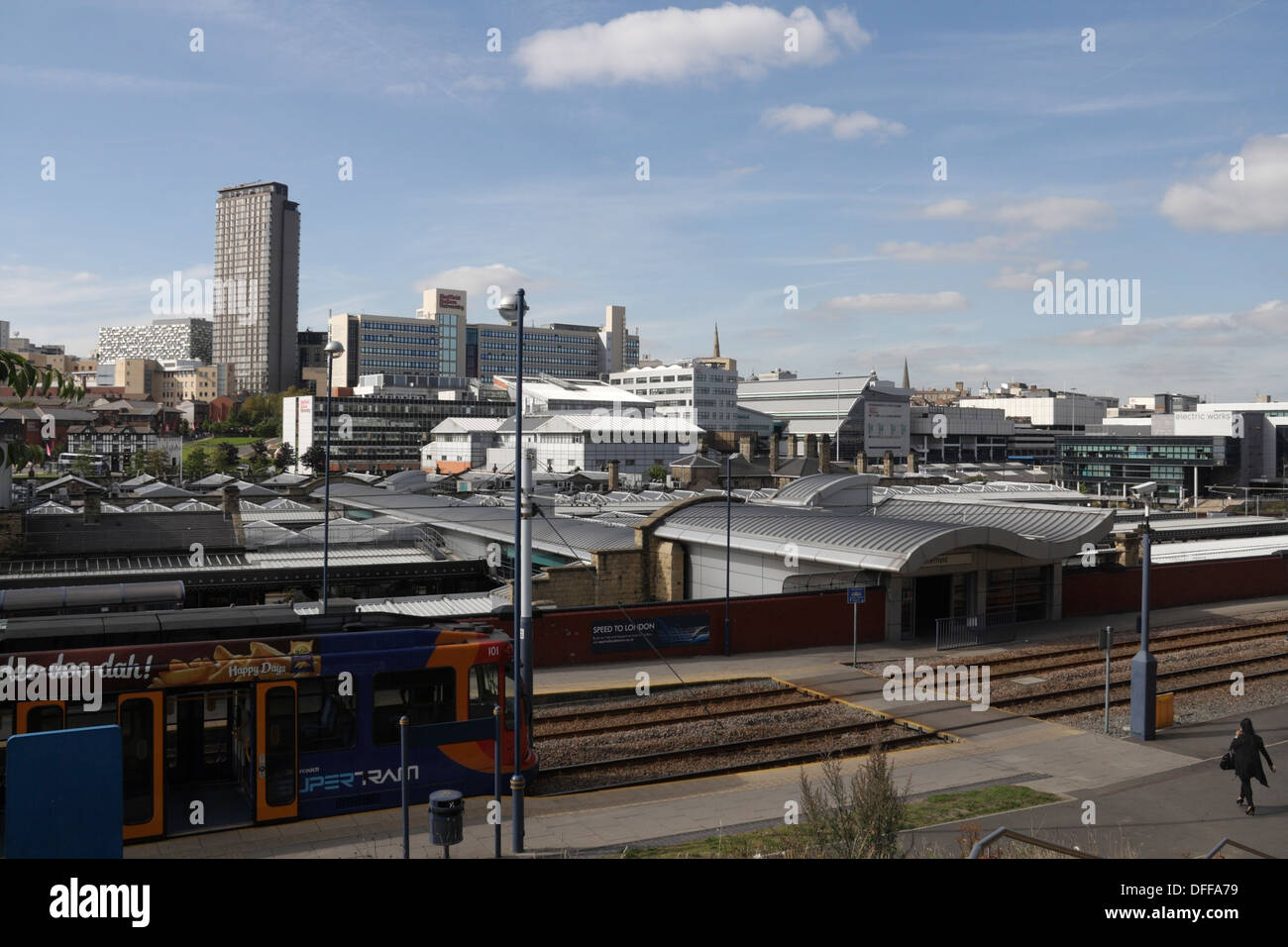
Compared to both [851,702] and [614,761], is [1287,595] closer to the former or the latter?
[851,702]

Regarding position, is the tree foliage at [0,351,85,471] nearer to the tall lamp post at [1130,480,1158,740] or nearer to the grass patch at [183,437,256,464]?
the tall lamp post at [1130,480,1158,740]

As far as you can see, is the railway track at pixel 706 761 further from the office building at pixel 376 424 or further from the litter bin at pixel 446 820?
the office building at pixel 376 424

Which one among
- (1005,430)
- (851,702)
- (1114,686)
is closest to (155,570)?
(851,702)

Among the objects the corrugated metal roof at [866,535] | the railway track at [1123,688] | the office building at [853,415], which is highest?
the office building at [853,415]

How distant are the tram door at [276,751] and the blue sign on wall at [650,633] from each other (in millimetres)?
12190

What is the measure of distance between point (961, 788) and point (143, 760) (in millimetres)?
11731

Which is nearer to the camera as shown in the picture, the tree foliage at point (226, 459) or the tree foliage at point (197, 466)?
the tree foliage at point (197, 466)

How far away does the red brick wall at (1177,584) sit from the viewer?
1363 inches

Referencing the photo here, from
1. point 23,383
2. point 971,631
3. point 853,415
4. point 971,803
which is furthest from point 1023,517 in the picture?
point 853,415

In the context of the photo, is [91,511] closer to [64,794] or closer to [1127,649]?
[64,794]

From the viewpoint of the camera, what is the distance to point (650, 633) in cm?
2597

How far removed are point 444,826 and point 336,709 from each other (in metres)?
3.16

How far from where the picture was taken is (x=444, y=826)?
11148 mm

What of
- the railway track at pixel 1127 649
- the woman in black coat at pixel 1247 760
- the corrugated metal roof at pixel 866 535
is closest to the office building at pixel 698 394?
the corrugated metal roof at pixel 866 535
